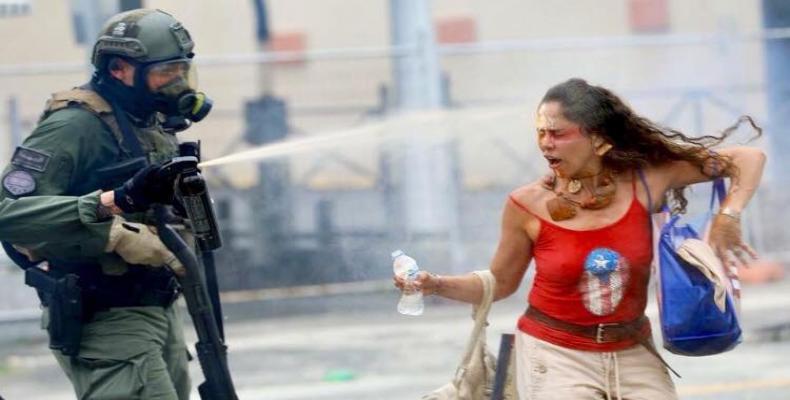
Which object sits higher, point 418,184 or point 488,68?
point 488,68

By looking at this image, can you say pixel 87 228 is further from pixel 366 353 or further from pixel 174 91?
pixel 366 353

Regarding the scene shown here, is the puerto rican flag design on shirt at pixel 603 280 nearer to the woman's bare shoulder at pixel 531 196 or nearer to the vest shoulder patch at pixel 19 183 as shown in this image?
the woman's bare shoulder at pixel 531 196

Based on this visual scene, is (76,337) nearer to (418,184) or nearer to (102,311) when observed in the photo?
(102,311)

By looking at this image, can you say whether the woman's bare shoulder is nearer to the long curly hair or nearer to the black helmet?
the long curly hair

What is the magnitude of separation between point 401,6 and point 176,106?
6922 millimetres

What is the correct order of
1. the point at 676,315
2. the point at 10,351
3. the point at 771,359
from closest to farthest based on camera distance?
the point at 676,315, the point at 771,359, the point at 10,351

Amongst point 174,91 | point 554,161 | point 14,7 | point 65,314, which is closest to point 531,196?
point 554,161

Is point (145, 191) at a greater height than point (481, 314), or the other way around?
point (145, 191)

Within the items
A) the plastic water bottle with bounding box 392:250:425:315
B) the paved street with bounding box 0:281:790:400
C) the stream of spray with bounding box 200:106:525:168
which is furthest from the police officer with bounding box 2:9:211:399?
the stream of spray with bounding box 200:106:525:168

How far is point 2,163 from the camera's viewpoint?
36.5ft

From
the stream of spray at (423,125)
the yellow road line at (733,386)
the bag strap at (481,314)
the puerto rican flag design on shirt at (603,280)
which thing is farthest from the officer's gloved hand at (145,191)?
the stream of spray at (423,125)

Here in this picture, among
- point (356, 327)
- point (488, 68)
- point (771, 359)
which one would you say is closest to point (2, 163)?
point (356, 327)

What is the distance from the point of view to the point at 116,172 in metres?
4.78

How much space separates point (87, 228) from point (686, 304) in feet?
5.66
